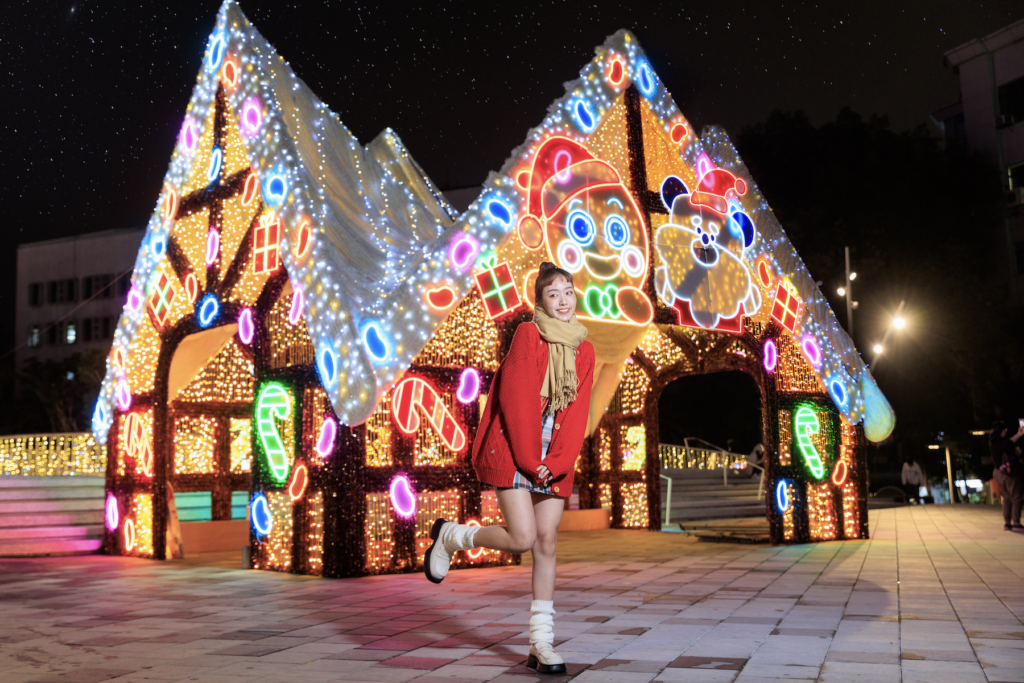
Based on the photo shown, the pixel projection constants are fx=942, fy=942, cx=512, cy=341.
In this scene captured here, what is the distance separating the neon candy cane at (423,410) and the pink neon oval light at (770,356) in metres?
4.55

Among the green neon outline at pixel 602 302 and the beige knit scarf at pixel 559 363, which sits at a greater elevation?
the green neon outline at pixel 602 302

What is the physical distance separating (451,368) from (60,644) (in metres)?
5.02

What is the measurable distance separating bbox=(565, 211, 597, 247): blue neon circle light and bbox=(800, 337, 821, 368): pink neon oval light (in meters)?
3.60

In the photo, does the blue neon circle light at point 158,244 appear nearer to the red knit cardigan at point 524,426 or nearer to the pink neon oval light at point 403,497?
the pink neon oval light at point 403,497

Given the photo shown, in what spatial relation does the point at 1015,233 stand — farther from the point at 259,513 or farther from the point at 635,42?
the point at 259,513

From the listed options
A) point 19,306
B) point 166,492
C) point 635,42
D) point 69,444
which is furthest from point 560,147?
point 19,306

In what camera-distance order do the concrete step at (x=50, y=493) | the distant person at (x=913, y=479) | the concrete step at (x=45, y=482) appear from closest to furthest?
the concrete step at (x=50, y=493) → the concrete step at (x=45, y=482) → the distant person at (x=913, y=479)

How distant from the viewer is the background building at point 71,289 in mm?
53938

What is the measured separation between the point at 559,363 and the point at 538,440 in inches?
15.0

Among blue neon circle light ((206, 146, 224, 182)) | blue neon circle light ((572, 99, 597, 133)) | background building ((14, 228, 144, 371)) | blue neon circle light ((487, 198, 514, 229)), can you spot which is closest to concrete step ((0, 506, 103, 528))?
blue neon circle light ((206, 146, 224, 182))

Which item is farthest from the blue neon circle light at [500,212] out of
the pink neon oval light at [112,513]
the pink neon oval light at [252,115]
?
the pink neon oval light at [112,513]

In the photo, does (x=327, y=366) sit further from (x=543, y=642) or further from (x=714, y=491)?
Answer: (x=714, y=491)

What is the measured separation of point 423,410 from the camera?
31.4 feet

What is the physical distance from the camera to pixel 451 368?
385 inches
